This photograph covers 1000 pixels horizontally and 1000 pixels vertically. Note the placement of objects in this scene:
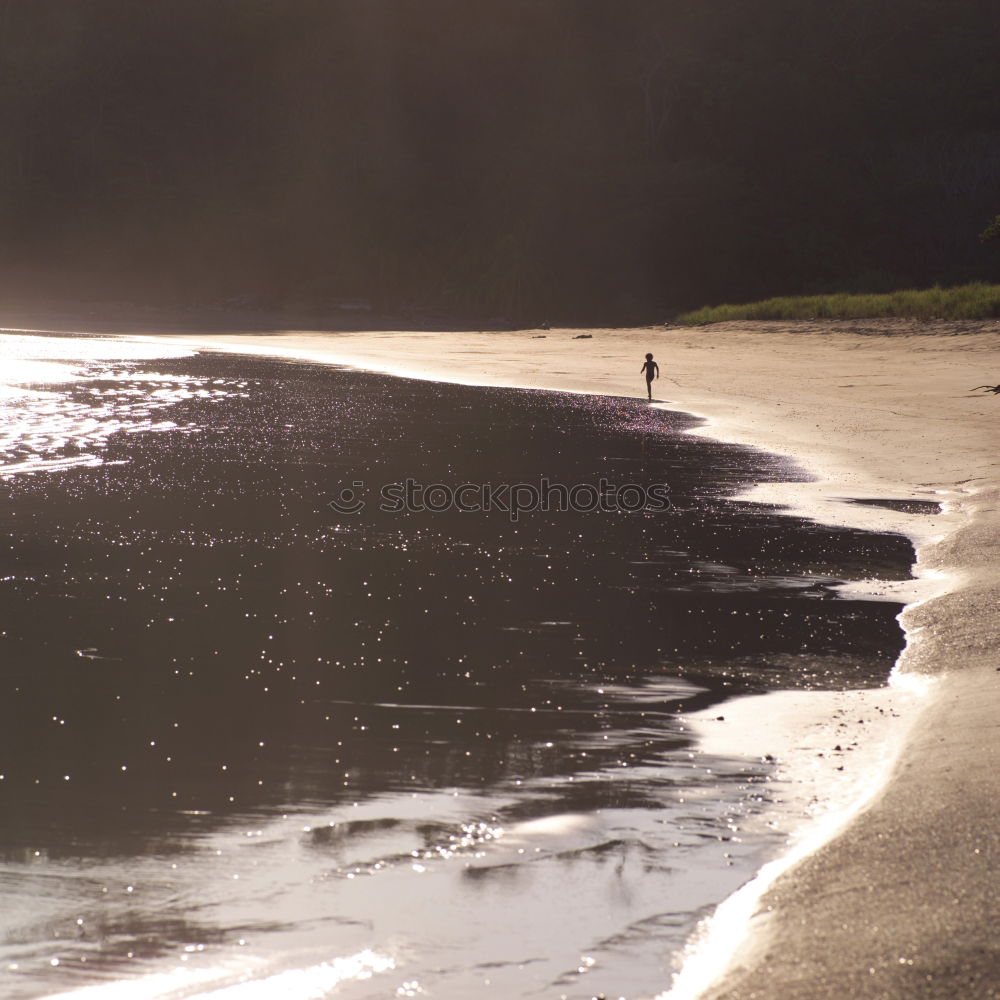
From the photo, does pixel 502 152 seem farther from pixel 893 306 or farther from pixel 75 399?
pixel 75 399

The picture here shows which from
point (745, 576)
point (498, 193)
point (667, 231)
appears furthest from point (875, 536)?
point (498, 193)

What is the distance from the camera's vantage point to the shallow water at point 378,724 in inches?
151

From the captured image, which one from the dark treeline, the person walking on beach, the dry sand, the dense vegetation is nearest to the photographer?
the dry sand

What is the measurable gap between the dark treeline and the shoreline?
2440 cm

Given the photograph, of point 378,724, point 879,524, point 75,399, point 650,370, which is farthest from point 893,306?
point 378,724

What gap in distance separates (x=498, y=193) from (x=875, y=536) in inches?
2142

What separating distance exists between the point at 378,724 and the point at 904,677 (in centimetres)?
267

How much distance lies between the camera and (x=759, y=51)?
2517 inches

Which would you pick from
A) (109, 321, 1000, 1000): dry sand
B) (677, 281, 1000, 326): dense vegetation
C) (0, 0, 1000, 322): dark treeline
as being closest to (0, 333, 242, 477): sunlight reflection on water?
(109, 321, 1000, 1000): dry sand

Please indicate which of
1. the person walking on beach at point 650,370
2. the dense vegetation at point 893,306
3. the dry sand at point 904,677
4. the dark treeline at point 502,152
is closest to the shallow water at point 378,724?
the dry sand at point 904,677

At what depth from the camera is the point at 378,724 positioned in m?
5.91

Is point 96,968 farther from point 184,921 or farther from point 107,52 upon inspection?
point 107,52

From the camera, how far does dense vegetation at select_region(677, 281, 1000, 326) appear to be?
3027 centimetres

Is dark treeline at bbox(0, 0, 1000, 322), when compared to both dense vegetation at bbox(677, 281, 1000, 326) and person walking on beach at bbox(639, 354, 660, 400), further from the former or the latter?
person walking on beach at bbox(639, 354, 660, 400)
